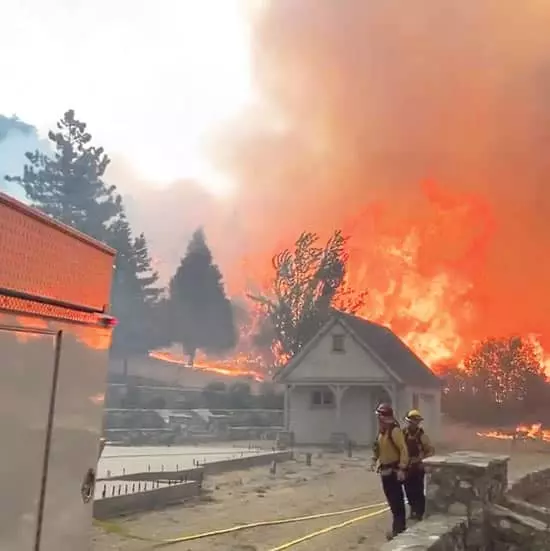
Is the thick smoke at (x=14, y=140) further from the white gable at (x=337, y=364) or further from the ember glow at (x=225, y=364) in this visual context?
the white gable at (x=337, y=364)

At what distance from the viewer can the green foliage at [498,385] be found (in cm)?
3478

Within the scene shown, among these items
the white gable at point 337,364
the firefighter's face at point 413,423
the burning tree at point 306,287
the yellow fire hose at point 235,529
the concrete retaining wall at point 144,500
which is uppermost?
the burning tree at point 306,287

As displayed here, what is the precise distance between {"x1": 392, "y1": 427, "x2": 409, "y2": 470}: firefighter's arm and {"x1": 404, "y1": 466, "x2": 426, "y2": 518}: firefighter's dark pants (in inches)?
13.0

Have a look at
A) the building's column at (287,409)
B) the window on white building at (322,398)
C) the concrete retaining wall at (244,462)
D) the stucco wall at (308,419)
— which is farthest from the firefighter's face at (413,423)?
the building's column at (287,409)

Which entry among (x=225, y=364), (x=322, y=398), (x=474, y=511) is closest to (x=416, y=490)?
(x=474, y=511)

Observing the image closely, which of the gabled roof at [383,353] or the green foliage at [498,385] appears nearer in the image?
the gabled roof at [383,353]

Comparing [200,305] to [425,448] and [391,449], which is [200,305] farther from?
[391,449]

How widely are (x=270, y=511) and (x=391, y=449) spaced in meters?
3.64

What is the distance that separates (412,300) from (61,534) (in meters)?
40.7

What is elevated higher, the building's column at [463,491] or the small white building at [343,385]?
the small white building at [343,385]

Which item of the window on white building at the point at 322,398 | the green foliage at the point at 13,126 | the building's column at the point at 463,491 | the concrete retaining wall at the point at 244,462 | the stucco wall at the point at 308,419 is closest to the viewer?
the building's column at the point at 463,491

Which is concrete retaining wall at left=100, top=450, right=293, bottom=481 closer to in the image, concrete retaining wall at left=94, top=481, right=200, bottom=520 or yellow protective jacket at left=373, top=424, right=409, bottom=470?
concrete retaining wall at left=94, top=481, right=200, bottom=520

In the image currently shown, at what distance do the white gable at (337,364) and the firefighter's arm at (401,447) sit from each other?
19.2 m

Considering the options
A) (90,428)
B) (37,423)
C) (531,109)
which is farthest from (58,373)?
(531,109)
